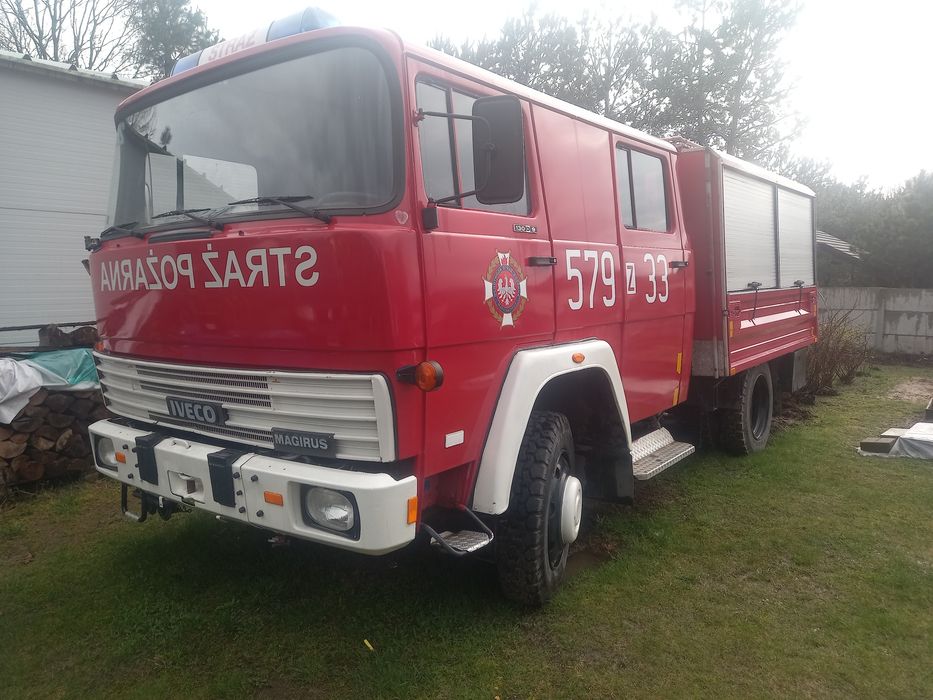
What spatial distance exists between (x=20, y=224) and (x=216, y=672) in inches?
219

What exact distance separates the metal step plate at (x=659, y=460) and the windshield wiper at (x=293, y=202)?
2416mm

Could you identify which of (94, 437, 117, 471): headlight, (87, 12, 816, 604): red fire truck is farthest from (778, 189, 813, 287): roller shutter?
(94, 437, 117, 471): headlight

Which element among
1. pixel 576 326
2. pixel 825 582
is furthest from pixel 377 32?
pixel 825 582

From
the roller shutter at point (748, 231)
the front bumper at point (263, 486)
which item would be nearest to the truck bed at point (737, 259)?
the roller shutter at point (748, 231)

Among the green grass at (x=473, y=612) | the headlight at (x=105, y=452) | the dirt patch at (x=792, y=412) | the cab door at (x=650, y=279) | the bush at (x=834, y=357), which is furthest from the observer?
the bush at (x=834, y=357)

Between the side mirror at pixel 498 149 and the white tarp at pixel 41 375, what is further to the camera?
the white tarp at pixel 41 375

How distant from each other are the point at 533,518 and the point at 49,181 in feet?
20.3

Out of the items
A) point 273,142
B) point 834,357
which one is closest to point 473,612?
point 273,142

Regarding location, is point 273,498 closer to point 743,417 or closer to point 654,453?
point 654,453

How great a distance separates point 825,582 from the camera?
3.51 m

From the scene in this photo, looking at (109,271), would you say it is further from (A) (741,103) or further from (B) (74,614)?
(A) (741,103)

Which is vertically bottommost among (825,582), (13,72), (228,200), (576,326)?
(825,582)

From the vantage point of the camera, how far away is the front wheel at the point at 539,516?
9.91ft

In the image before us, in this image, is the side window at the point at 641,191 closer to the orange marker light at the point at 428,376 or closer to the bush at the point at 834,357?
the orange marker light at the point at 428,376
